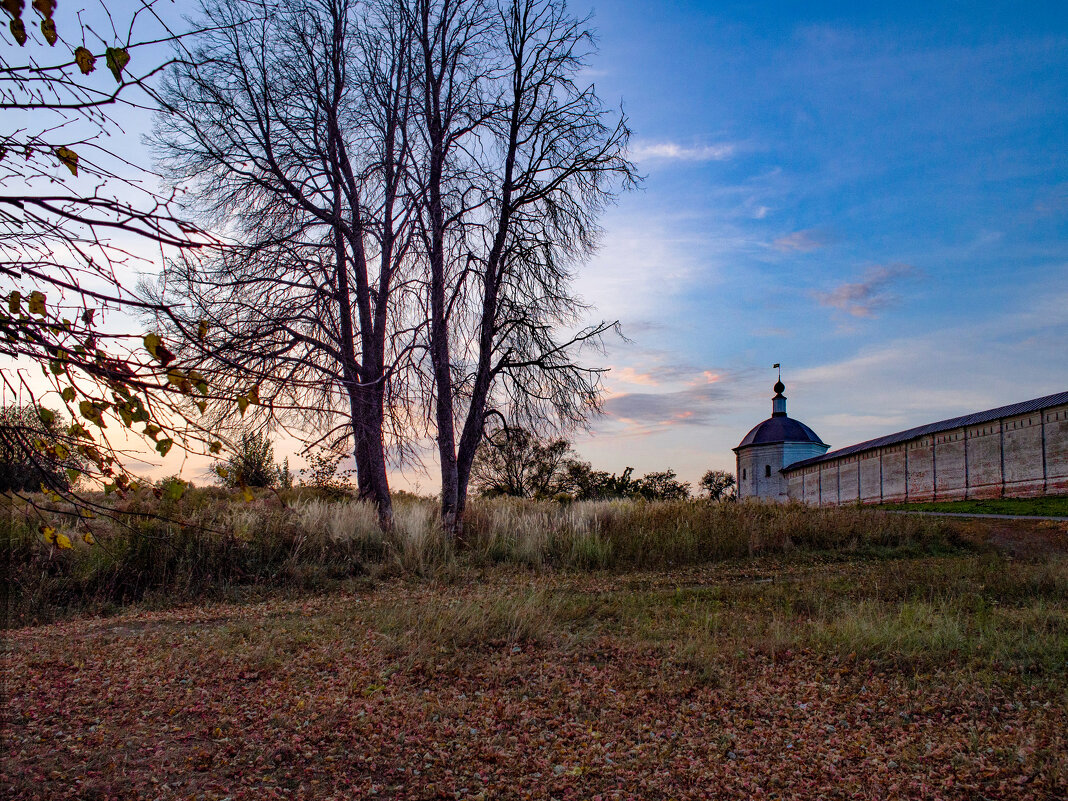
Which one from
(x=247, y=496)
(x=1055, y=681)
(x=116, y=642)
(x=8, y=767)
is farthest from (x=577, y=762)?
(x=116, y=642)

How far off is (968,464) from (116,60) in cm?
3363

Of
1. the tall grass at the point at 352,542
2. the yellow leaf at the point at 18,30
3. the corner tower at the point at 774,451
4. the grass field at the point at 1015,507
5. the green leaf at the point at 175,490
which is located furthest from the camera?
the corner tower at the point at 774,451

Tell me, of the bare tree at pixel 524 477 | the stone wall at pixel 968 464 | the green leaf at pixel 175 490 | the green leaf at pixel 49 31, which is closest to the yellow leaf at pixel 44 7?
the green leaf at pixel 49 31

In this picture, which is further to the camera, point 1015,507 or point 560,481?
point 560,481

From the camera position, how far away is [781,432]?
162 ft

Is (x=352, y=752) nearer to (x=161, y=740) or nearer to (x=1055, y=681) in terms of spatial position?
(x=161, y=740)

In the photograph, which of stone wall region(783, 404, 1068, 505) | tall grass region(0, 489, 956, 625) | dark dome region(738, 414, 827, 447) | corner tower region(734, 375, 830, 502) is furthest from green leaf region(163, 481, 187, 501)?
dark dome region(738, 414, 827, 447)

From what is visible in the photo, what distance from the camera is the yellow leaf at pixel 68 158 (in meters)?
2.50

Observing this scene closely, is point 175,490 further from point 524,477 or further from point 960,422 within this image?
point 960,422

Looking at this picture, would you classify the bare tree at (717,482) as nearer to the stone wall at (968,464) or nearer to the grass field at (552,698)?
the stone wall at (968,464)

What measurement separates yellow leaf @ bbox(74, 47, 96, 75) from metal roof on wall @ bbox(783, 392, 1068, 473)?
30188 millimetres

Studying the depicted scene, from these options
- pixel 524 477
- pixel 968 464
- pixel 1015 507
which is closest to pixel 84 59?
pixel 1015 507

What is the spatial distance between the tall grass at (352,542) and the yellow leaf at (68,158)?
4662mm

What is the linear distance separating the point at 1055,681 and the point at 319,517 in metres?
9.16
